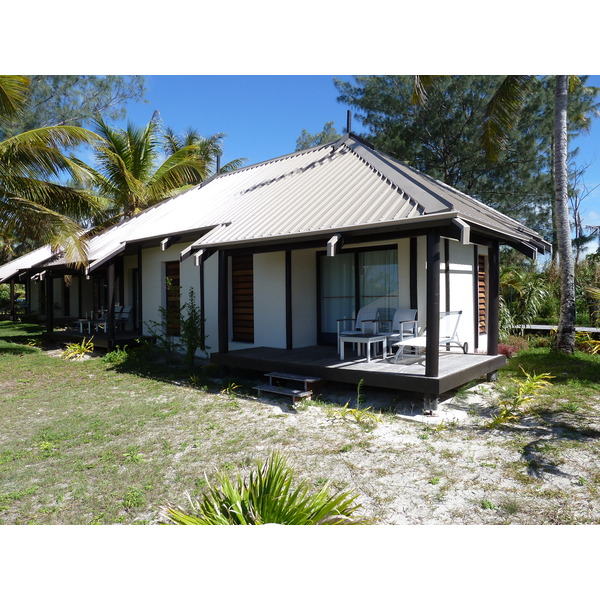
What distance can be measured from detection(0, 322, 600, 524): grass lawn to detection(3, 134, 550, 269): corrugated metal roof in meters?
2.98

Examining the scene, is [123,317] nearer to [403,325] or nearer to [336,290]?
[336,290]

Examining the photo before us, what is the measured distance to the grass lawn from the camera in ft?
13.2

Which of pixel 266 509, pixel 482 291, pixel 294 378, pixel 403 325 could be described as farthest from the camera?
pixel 482 291

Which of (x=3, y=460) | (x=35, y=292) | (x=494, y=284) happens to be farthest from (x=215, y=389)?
(x=35, y=292)

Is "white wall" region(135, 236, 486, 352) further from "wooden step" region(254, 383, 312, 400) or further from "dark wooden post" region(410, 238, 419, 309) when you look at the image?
"wooden step" region(254, 383, 312, 400)

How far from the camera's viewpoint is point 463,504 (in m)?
4.02

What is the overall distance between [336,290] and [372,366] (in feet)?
9.86

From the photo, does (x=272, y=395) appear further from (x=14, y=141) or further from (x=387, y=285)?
(x=14, y=141)

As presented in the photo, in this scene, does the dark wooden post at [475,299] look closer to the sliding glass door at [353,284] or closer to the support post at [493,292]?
the support post at [493,292]

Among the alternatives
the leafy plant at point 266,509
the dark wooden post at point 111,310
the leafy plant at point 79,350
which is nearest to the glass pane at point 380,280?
the leafy plant at point 266,509

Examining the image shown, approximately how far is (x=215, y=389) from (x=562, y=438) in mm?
5820

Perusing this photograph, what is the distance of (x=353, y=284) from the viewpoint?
9.86 m

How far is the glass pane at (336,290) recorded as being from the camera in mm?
9969

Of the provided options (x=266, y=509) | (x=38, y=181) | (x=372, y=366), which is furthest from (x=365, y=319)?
(x=38, y=181)
